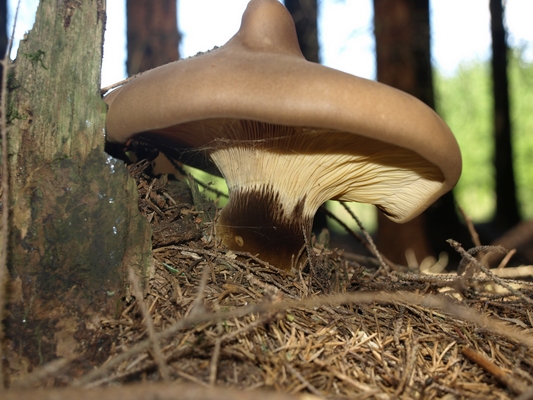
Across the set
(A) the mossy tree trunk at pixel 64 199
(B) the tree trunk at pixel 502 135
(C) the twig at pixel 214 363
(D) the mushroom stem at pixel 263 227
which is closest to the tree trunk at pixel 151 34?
(A) the mossy tree trunk at pixel 64 199

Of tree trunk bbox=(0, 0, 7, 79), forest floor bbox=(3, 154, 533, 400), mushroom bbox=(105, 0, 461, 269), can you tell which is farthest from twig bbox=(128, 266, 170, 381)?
tree trunk bbox=(0, 0, 7, 79)

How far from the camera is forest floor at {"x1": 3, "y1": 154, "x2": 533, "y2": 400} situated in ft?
4.69

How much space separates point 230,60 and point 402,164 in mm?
1072

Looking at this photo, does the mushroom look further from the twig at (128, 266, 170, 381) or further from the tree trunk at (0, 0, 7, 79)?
the tree trunk at (0, 0, 7, 79)

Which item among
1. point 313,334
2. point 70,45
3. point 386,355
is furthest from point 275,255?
point 70,45

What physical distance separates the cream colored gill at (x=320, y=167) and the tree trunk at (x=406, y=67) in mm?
3486

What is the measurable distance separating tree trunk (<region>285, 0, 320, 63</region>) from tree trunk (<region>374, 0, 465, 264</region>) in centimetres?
102

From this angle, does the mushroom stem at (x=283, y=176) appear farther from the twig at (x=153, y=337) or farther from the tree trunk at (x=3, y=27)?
the tree trunk at (x=3, y=27)

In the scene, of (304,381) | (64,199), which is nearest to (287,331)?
(304,381)

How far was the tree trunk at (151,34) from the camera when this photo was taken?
215 inches

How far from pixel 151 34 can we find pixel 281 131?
4378 mm

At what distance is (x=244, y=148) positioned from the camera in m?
2.19

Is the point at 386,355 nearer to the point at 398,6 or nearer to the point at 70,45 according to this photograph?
the point at 70,45

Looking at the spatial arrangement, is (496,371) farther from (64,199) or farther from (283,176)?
(64,199)
